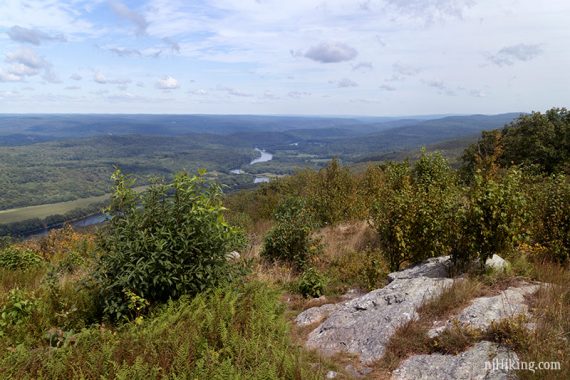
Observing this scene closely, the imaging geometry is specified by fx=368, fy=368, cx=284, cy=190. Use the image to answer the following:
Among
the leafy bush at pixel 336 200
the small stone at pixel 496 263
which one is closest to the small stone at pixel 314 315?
the small stone at pixel 496 263

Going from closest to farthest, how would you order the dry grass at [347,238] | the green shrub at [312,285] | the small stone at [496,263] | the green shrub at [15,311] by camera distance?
the green shrub at [15,311]
the small stone at [496,263]
the green shrub at [312,285]
the dry grass at [347,238]

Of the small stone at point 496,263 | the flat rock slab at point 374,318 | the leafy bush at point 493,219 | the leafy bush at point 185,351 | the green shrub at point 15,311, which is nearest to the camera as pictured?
the leafy bush at point 185,351

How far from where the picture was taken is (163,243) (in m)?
5.45

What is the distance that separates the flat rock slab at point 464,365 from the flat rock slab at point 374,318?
480 millimetres

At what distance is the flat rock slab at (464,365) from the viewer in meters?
3.98

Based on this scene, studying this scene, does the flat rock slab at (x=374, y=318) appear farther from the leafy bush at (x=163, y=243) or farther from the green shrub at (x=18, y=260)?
the green shrub at (x=18, y=260)

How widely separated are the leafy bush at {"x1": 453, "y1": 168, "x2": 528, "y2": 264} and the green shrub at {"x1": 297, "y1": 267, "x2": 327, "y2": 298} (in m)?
2.89

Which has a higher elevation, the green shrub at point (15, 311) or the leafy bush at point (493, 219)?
the leafy bush at point (493, 219)

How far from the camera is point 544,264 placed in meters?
6.54

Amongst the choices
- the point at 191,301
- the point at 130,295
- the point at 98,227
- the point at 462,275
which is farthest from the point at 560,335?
the point at 98,227

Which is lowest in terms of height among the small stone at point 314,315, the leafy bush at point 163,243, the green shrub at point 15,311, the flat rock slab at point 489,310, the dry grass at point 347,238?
the dry grass at point 347,238

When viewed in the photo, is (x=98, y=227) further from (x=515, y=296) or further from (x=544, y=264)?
(x=544, y=264)

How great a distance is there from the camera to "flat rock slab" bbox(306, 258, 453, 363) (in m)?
5.11

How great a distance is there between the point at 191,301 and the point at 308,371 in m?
2.24
